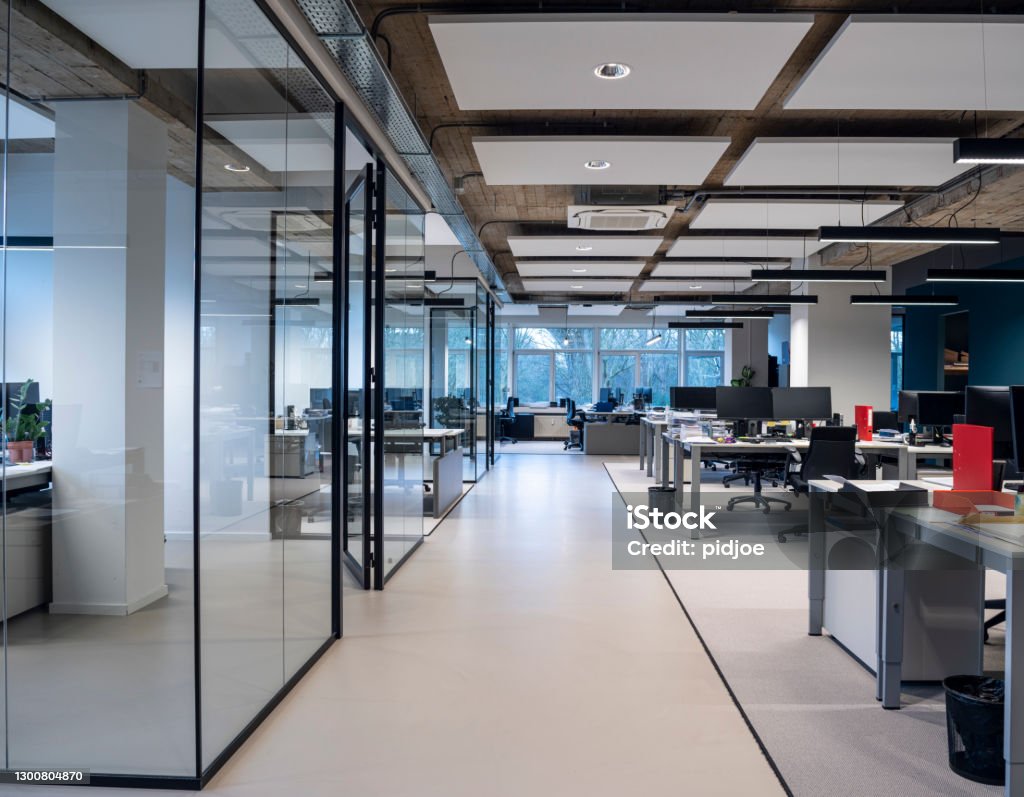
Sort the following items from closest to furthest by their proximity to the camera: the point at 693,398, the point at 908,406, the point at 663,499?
1. the point at 663,499
2. the point at 908,406
3. the point at 693,398

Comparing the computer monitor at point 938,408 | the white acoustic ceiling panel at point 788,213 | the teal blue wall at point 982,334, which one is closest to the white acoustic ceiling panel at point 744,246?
the white acoustic ceiling panel at point 788,213

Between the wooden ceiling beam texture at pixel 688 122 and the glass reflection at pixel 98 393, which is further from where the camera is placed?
the wooden ceiling beam texture at pixel 688 122

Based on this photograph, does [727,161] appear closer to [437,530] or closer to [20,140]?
[437,530]

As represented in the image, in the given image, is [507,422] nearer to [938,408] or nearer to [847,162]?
[938,408]

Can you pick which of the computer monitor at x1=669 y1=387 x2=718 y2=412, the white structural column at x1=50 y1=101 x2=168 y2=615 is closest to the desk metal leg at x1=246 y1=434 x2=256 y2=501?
the white structural column at x1=50 y1=101 x2=168 y2=615

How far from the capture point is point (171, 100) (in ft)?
9.30

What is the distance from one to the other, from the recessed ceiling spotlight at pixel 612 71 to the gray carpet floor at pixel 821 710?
340cm

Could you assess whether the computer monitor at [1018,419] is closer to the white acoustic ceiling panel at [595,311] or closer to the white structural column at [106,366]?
the white structural column at [106,366]

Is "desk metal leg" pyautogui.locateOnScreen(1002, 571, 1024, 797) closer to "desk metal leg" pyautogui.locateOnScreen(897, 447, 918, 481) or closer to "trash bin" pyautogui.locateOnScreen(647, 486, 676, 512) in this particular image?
"desk metal leg" pyautogui.locateOnScreen(897, 447, 918, 481)

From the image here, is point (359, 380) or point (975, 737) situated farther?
point (359, 380)

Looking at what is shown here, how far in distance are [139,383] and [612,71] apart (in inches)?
136

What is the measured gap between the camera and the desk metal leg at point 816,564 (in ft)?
14.1

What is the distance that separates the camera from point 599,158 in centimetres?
655

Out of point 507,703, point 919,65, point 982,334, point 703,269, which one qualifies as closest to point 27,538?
point 507,703
